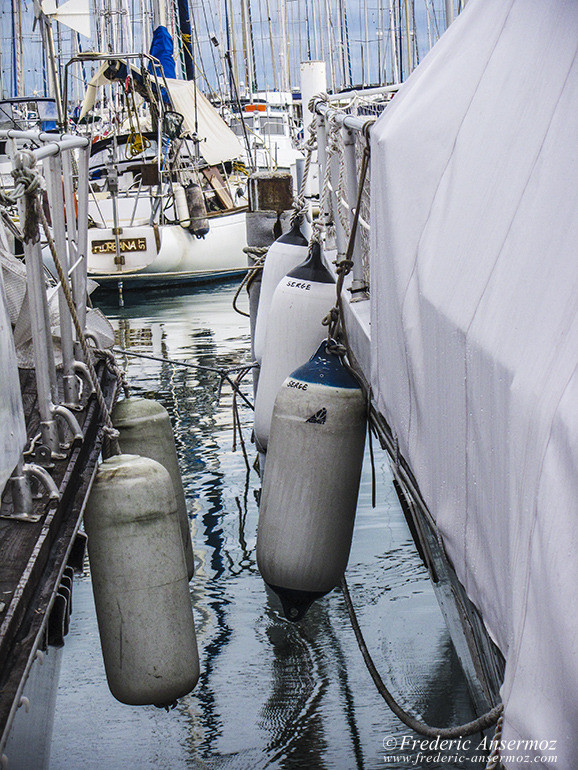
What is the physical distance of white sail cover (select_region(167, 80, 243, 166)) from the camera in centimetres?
2173

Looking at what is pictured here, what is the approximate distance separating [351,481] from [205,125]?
18989 mm

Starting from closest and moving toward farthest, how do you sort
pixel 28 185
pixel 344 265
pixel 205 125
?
pixel 28 185 → pixel 344 265 → pixel 205 125

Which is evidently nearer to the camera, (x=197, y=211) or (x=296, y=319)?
(x=296, y=319)

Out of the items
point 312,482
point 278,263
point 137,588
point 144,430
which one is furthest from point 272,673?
point 278,263

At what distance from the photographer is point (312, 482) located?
169 inches

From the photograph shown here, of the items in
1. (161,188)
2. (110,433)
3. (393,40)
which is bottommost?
(110,433)

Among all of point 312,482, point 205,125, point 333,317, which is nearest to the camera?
point 312,482

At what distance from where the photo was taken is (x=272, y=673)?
4.77m

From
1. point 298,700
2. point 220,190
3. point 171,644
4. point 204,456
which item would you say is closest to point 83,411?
point 171,644

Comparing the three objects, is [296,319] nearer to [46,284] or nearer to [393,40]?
[46,284]

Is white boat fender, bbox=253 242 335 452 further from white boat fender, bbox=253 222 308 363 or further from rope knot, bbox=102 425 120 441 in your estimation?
rope knot, bbox=102 425 120 441

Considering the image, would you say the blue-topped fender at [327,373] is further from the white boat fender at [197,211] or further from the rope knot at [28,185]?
the white boat fender at [197,211]

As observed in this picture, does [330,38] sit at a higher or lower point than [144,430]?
higher

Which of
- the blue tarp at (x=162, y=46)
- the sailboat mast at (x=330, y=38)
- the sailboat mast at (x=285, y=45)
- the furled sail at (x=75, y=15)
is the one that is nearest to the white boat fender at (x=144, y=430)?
the furled sail at (x=75, y=15)
